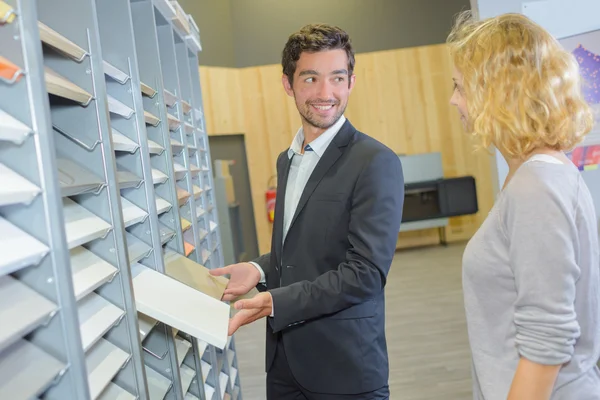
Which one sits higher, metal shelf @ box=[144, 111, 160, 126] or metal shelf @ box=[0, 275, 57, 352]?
metal shelf @ box=[144, 111, 160, 126]

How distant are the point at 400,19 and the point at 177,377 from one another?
8.21 m

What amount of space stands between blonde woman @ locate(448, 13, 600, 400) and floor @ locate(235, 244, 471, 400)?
102 inches

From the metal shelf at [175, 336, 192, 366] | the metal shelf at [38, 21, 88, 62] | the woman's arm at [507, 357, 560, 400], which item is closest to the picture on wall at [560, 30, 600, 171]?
the metal shelf at [175, 336, 192, 366]

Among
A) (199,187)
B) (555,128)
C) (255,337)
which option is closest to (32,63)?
(555,128)

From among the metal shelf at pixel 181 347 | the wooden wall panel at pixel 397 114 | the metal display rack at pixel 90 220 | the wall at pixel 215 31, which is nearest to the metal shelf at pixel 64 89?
the metal display rack at pixel 90 220

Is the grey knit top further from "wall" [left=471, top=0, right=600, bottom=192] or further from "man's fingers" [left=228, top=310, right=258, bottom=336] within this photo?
"wall" [left=471, top=0, right=600, bottom=192]

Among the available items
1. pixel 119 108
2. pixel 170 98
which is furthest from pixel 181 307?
pixel 170 98

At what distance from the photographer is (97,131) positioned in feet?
4.66

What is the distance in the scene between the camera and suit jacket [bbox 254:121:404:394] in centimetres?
179

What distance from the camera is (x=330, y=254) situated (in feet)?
6.13

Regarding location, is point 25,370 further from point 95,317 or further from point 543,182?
point 543,182

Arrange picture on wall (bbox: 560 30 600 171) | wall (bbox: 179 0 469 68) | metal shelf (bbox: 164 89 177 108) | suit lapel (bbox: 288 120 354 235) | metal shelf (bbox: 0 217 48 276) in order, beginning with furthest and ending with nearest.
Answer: wall (bbox: 179 0 469 68), picture on wall (bbox: 560 30 600 171), metal shelf (bbox: 164 89 177 108), suit lapel (bbox: 288 120 354 235), metal shelf (bbox: 0 217 48 276)

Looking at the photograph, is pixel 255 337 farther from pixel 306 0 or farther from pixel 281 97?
pixel 306 0

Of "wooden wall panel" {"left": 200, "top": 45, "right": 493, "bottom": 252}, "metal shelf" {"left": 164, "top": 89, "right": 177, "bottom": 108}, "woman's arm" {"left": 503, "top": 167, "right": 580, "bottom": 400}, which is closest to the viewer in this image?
"woman's arm" {"left": 503, "top": 167, "right": 580, "bottom": 400}
